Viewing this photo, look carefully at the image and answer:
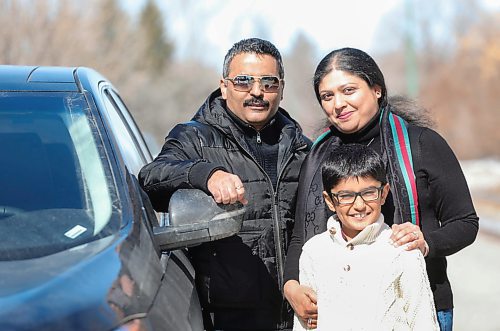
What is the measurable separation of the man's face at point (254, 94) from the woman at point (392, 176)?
28 centimetres

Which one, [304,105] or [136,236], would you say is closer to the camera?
[136,236]

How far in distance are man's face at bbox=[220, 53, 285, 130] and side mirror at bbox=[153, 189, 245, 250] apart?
86cm

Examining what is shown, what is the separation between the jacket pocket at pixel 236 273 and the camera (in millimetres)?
3422

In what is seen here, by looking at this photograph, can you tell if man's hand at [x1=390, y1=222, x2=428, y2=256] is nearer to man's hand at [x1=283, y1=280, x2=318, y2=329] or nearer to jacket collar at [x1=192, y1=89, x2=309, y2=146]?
man's hand at [x1=283, y1=280, x2=318, y2=329]

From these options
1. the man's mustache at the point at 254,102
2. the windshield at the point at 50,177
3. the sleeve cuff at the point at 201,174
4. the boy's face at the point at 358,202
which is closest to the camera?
the windshield at the point at 50,177

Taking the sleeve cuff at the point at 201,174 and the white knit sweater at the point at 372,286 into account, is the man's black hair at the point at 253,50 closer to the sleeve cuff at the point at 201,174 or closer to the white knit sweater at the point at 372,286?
the sleeve cuff at the point at 201,174

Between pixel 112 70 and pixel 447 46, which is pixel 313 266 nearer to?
pixel 112 70

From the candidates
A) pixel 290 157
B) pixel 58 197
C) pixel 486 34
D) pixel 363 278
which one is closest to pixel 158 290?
pixel 58 197

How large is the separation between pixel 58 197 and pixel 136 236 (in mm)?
428

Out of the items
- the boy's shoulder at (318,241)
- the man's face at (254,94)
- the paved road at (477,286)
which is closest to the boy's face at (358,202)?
the boy's shoulder at (318,241)

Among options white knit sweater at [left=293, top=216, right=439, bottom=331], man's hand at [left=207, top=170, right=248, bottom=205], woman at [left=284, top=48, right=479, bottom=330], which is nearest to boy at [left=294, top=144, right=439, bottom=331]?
white knit sweater at [left=293, top=216, right=439, bottom=331]

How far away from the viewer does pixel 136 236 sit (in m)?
2.50

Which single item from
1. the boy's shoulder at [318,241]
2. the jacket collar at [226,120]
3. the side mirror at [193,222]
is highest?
the jacket collar at [226,120]

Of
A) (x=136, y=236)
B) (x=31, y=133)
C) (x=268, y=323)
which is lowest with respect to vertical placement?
(x=268, y=323)
